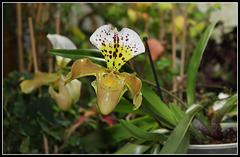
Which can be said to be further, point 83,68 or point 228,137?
point 228,137

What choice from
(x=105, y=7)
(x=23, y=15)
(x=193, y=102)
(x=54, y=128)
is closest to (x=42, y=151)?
(x=54, y=128)

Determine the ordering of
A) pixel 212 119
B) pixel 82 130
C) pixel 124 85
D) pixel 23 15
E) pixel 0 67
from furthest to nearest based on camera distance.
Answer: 1. pixel 23 15
2. pixel 82 130
3. pixel 0 67
4. pixel 212 119
5. pixel 124 85

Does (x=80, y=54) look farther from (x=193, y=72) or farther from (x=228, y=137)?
(x=228, y=137)

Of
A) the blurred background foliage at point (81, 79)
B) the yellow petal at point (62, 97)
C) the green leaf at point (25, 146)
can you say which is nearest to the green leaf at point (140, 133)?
the blurred background foliage at point (81, 79)

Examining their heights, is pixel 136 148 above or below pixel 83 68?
below

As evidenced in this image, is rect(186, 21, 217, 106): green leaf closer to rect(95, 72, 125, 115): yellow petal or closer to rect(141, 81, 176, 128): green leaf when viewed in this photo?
rect(141, 81, 176, 128): green leaf

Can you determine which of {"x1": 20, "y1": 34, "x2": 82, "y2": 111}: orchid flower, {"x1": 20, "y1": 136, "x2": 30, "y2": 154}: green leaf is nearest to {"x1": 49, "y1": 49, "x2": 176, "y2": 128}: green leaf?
{"x1": 20, "y1": 34, "x2": 82, "y2": 111}: orchid flower

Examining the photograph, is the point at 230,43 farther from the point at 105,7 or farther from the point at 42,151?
the point at 42,151

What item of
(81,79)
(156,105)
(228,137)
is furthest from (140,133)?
(81,79)
